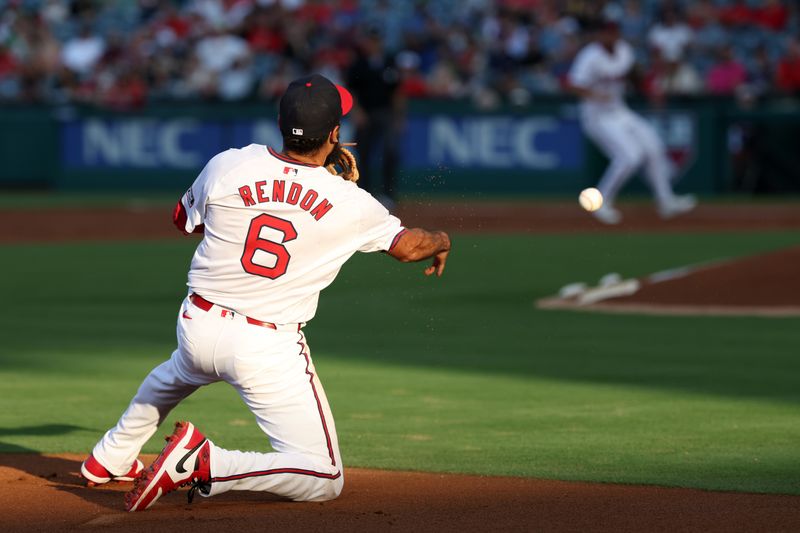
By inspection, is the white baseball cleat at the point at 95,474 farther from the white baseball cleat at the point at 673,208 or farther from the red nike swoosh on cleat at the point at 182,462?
the white baseball cleat at the point at 673,208

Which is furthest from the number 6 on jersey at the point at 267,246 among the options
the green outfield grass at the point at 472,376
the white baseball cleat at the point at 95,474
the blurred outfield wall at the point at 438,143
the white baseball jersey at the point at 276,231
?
the blurred outfield wall at the point at 438,143

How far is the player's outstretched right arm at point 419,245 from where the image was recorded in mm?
5816

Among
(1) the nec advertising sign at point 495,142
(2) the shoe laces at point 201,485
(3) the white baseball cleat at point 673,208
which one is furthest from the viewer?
(1) the nec advertising sign at point 495,142

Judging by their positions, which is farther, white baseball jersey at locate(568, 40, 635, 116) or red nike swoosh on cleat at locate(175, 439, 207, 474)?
white baseball jersey at locate(568, 40, 635, 116)

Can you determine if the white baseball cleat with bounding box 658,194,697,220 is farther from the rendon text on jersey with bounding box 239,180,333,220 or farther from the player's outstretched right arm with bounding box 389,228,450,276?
the rendon text on jersey with bounding box 239,180,333,220

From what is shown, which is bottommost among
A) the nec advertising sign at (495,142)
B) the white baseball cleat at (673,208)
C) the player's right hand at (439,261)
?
the white baseball cleat at (673,208)

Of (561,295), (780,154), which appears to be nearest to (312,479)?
(561,295)

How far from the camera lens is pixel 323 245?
579 centimetres

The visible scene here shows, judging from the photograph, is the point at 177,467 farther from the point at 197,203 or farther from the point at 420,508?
the point at 197,203

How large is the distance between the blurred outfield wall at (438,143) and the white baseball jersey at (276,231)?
737 inches

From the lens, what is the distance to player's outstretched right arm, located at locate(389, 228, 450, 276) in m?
5.82

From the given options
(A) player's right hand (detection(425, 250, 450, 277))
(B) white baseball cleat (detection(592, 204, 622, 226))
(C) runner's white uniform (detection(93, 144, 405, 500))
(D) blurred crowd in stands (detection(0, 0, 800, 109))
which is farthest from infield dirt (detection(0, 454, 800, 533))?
(D) blurred crowd in stands (detection(0, 0, 800, 109))

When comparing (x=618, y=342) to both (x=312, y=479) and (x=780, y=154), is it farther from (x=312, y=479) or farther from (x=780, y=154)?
(x=780, y=154)

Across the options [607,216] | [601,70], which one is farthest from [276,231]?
[607,216]
